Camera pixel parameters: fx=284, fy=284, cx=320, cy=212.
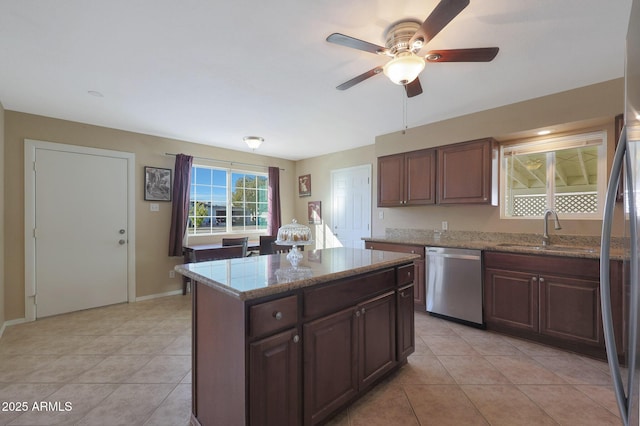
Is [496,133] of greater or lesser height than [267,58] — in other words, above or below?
below

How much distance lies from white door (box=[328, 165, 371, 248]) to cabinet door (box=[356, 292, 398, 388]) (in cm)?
273

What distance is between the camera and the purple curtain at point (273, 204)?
18.2ft

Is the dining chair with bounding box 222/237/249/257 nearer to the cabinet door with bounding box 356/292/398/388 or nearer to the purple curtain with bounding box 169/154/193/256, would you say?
the purple curtain with bounding box 169/154/193/256

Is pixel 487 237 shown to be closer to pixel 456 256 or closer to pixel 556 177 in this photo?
pixel 456 256

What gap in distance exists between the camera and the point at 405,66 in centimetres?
180

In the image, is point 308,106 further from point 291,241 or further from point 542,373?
point 542,373

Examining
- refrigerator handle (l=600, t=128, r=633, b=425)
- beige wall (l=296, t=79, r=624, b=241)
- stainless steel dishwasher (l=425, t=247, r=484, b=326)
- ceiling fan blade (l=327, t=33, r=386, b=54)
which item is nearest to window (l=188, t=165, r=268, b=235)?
beige wall (l=296, t=79, r=624, b=241)

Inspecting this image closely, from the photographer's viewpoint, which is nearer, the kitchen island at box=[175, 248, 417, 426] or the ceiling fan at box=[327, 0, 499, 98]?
the kitchen island at box=[175, 248, 417, 426]

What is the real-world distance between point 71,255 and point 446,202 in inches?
185

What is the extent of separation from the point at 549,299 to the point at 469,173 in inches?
58.6

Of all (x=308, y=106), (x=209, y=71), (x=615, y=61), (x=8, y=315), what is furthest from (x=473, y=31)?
(x=8, y=315)

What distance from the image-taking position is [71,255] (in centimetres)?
355

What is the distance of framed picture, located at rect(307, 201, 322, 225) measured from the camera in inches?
222

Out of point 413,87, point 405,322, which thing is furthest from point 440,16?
point 405,322
